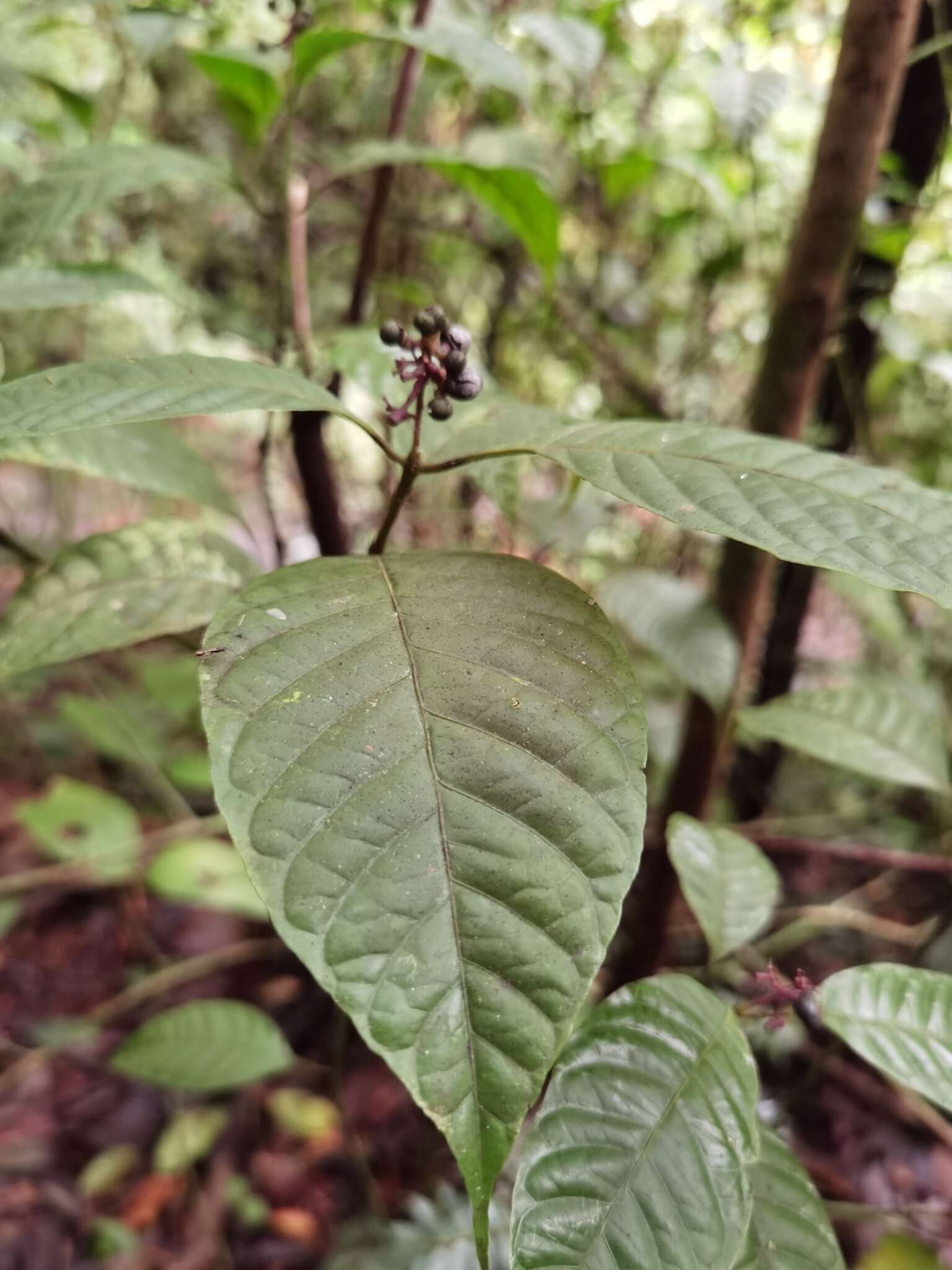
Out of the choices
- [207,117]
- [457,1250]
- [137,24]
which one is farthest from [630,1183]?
[207,117]

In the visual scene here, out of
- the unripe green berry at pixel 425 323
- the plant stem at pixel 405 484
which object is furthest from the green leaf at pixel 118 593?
the unripe green berry at pixel 425 323

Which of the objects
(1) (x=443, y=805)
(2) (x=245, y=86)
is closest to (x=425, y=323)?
(1) (x=443, y=805)

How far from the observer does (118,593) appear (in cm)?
60

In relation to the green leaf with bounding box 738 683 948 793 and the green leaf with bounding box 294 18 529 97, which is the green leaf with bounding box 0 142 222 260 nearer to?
the green leaf with bounding box 294 18 529 97

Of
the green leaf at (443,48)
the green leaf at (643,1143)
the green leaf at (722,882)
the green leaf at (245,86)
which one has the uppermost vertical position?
the green leaf at (443,48)

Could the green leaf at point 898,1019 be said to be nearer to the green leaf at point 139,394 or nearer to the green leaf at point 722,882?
the green leaf at point 722,882

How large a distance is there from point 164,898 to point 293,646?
4.78 ft

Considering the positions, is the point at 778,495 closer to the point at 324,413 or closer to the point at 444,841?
the point at 444,841

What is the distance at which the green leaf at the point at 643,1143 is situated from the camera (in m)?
0.40

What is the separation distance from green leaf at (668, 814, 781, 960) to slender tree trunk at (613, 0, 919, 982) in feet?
0.74

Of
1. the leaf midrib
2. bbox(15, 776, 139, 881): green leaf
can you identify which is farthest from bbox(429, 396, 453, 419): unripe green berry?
bbox(15, 776, 139, 881): green leaf

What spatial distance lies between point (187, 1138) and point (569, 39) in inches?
62.5

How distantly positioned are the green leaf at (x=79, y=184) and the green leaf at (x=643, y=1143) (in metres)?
0.76

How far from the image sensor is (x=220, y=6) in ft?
4.00
